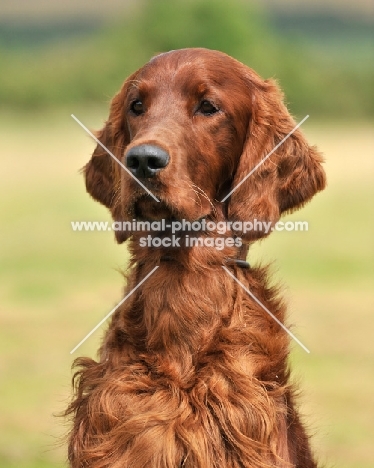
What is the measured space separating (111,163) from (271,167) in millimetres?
801

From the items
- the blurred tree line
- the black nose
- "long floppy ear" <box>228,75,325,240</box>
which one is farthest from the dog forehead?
the blurred tree line

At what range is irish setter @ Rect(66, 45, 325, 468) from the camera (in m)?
3.71

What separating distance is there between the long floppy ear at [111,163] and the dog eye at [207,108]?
472 millimetres

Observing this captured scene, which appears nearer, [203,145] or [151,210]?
[151,210]

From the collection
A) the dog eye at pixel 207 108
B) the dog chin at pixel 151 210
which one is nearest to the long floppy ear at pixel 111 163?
the dog chin at pixel 151 210

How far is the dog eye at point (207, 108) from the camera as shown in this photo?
3.95 metres

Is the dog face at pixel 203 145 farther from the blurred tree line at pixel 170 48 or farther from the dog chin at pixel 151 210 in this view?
the blurred tree line at pixel 170 48

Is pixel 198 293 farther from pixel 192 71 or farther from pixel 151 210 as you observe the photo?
pixel 192 71

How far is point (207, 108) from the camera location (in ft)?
13.0

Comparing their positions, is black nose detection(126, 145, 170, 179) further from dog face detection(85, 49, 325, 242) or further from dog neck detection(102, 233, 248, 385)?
dog neck detection(102, 233, 248, 385)

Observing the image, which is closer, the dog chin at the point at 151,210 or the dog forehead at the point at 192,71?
the dog chin at the point at 151,210

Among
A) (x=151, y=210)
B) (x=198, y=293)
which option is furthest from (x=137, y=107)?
(x=198, y=293)

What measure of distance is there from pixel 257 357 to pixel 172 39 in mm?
27616

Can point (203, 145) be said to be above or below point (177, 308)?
above
